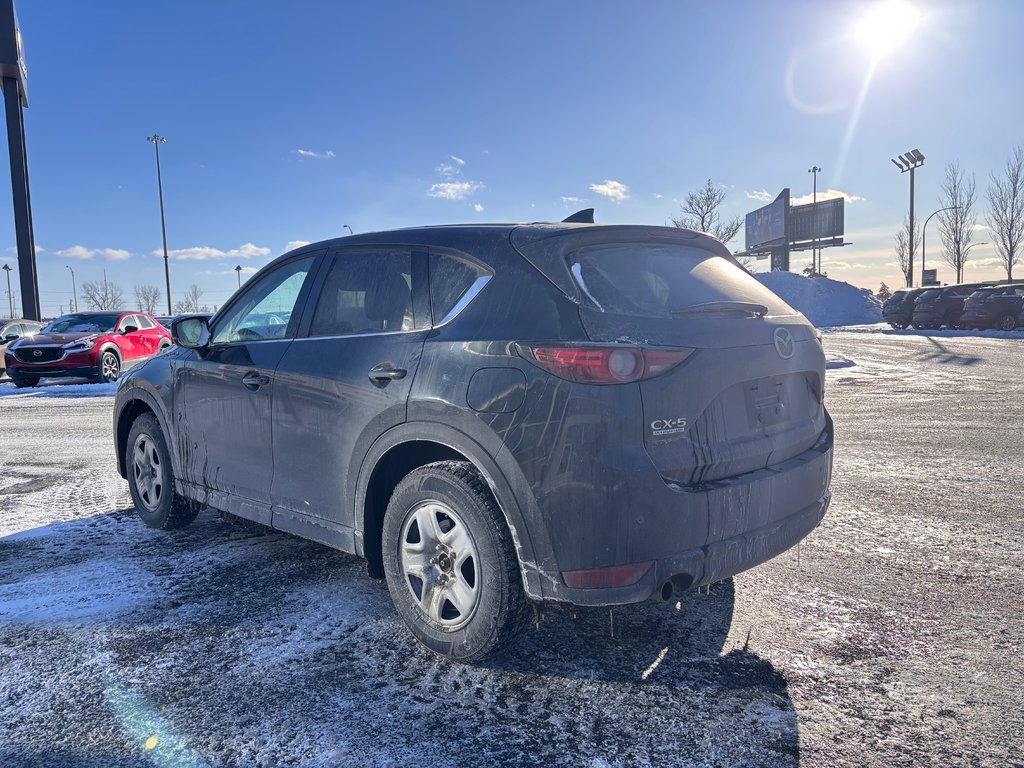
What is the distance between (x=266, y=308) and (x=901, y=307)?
34.6 meters

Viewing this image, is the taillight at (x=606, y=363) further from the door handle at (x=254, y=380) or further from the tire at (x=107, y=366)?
the tire at (x=107, y=366)

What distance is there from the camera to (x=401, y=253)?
3.31 m

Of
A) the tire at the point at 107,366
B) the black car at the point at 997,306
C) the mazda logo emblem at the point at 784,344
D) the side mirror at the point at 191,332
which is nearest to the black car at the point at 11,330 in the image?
the tire at the point at 107,366

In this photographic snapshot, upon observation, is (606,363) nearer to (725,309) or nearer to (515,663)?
(725,309)

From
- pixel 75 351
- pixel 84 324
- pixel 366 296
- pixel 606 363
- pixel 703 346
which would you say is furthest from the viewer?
pixel 84 324

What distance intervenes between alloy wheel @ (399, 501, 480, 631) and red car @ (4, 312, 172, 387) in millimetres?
13905

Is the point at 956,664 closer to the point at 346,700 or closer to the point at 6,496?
the point at 346,700

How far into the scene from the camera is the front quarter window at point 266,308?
12.4 feet

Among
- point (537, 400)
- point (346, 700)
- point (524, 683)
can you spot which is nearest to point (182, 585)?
point (346, 700)

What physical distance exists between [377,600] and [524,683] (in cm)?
103

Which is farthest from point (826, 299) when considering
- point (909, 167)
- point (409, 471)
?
point (409, 471)

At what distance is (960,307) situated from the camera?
2870 centimetres

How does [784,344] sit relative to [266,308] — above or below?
below

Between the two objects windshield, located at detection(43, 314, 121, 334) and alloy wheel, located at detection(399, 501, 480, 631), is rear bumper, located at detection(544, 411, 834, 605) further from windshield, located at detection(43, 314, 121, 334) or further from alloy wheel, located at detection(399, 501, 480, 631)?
windshield, located at detection(43, 314, 121, 334)
